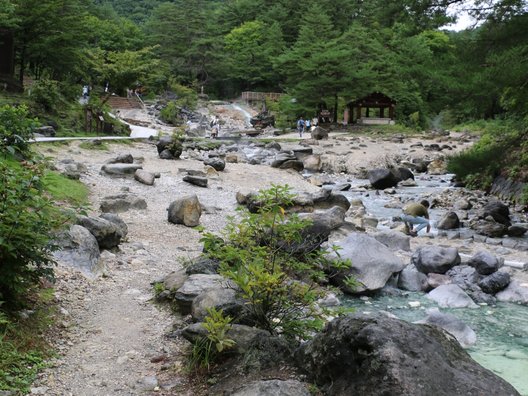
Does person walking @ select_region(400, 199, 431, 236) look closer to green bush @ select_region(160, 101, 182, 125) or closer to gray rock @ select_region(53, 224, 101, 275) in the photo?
gray rock @ select_region(53, 224, 101, 275)

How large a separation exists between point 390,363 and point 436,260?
6.49 m

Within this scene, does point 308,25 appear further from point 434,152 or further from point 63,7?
point 63,7

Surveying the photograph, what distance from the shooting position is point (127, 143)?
2645 cm

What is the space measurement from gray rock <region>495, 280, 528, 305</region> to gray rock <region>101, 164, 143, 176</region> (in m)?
11.3

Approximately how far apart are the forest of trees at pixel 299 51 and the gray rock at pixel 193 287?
839 centimetres

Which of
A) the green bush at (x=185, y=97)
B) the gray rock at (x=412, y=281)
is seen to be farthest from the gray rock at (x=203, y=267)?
the green bush at (x=185, y=97)

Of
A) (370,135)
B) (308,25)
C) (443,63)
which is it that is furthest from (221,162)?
(308,25)

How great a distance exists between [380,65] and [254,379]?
1757 inches

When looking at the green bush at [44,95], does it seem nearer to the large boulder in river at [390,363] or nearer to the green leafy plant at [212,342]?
the green leafy plant at [212,342]

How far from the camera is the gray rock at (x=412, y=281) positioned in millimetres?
8383

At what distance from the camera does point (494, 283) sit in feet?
27.4

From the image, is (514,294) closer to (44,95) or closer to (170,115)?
(44,95)

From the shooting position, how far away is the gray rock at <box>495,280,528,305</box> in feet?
26.1

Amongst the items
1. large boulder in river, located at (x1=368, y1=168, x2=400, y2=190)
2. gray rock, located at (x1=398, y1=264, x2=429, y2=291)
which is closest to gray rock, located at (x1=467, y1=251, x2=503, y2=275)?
gray rock, located at (x1=398, y1=264, x2=429, y2=291)
